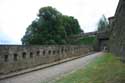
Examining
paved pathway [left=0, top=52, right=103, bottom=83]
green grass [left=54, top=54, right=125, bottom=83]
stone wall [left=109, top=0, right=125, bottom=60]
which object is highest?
stone wall [left=109, top=0, right=125, bottom=60]

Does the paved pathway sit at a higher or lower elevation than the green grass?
lower

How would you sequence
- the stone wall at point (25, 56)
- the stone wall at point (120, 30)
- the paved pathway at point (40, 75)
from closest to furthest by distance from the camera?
the paved pathway at point (40, 75) < the stone wall at point (25, 56) < the stone wall at point (120, 30)

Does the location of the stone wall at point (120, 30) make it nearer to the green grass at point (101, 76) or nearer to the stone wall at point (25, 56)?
the green grass at point (101, 76)

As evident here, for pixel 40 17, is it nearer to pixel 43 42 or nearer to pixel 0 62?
pixel 43 42

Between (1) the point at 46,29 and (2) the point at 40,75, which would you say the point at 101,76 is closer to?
(2) the point at 40,75

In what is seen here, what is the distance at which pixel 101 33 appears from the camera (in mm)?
36781

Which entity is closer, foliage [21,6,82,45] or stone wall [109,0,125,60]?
stone wall [109,0,125,60]

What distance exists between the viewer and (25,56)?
12055mm

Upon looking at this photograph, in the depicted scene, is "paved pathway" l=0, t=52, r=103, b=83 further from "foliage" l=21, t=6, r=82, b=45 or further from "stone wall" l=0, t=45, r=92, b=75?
"foliage" l=21, t=6, r=82, b=45

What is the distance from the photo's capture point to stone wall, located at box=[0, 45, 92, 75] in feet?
33.3

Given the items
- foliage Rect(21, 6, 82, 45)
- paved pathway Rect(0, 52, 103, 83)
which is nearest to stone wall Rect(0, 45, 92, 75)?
paved pathway Rect(0, 52, 103, 83)

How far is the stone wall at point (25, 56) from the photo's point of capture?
10142 millimetres

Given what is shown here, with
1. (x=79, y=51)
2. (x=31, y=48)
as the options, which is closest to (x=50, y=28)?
(x=79, y=51)

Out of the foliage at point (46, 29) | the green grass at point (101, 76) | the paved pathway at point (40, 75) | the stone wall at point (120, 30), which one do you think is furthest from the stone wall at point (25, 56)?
the foliage at point (46, 29)
